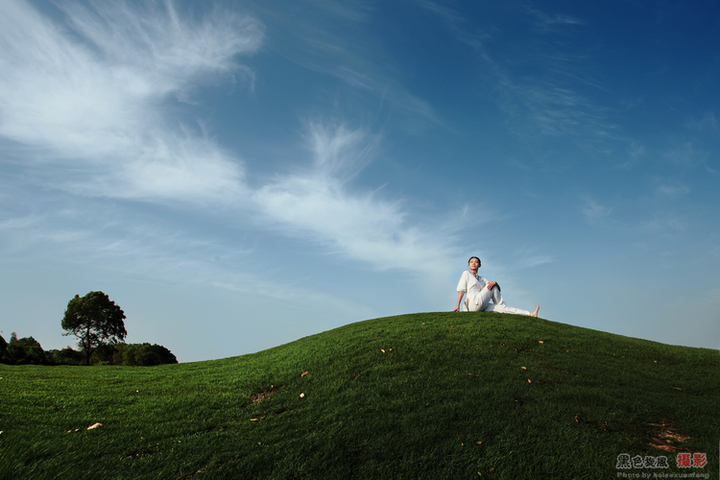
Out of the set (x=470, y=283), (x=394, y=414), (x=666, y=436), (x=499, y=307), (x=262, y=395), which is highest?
(x=470, y=283)

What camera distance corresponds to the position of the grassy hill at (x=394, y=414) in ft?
17.2

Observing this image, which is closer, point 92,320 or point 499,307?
point 499,307

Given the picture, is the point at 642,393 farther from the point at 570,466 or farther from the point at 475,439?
the point at 475,439

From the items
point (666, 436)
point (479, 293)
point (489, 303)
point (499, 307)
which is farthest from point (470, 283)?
point (666, 436)

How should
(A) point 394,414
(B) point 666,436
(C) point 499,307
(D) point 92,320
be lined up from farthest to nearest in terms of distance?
(D) point 92,320
(C) point 499,307
(A) point 394,414
(B) point 666,436

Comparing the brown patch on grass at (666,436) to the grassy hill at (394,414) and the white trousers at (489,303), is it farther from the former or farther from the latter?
the white trousers at (489,303)

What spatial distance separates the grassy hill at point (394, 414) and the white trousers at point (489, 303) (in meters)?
2.69

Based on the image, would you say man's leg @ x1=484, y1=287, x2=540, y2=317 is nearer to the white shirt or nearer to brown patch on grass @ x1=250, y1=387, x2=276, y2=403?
the white shirt

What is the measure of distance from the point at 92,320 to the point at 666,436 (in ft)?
130

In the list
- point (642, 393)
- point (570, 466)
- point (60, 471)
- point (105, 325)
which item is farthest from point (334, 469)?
point (105, 325)

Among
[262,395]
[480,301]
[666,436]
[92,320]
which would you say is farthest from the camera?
[92,320]

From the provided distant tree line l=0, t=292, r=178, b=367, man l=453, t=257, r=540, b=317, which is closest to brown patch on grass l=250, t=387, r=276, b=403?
man l=453, t=257, r=540, b=317

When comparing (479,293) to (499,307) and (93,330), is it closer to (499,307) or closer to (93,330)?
(499,307)

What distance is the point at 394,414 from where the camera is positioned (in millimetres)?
6508
